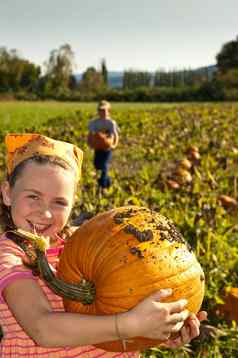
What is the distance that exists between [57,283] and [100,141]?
7.25 meters

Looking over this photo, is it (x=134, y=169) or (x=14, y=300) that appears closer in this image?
(x=14, y=300)

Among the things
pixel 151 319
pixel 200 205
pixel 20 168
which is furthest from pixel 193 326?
pixel 200 205

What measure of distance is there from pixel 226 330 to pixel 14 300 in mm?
2146

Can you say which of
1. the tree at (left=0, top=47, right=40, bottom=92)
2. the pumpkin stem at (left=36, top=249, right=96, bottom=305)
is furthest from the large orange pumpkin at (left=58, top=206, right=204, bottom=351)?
the tree at (left=0, top=47, right=40, bottom=92)

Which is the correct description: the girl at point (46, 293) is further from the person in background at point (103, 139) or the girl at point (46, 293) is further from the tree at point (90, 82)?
the tree at point (90, 82)

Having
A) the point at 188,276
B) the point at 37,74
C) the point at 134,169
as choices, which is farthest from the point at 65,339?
the point at 37,74

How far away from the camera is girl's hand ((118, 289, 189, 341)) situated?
156 cm

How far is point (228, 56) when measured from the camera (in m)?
108

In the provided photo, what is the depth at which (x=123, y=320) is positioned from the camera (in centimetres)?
157

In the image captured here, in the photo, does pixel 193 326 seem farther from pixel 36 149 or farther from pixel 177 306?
pixel 36 149

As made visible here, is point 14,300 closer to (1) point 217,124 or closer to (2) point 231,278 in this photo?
(2) point 231,278

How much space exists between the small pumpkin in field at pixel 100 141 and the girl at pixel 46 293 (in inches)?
268

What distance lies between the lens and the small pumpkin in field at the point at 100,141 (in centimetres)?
887

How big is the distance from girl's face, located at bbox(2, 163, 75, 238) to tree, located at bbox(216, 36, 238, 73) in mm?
106243
